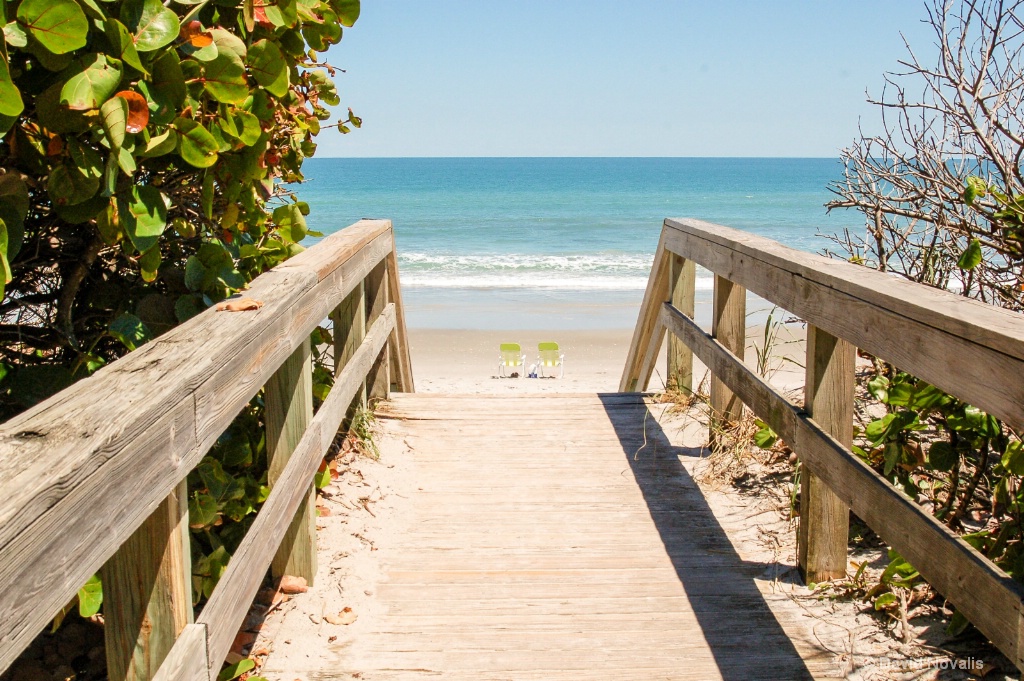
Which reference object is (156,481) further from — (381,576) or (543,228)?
(543,228)

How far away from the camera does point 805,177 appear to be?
310 feet

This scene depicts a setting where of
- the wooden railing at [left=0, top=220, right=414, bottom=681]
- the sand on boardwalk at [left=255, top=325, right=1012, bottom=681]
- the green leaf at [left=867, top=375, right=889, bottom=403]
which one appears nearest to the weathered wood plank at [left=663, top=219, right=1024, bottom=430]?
the green leaf at [left=867, top=375, right=889, bottom=403]

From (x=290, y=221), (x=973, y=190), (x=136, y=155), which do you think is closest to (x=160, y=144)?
(x=136, y=155)

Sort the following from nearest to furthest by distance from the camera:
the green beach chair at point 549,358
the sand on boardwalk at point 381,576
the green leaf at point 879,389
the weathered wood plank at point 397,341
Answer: the sand on boardwalk at point 381,576 → the green leaf at point 879,389 → the weathered wood plank at point 397,341 → the green beach chair at point 549,358

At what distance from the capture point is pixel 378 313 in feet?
16.4

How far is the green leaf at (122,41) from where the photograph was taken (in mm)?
1552

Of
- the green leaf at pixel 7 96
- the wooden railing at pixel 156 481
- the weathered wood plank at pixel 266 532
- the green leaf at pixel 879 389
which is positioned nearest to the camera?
the wooden railing at pixel 156 481

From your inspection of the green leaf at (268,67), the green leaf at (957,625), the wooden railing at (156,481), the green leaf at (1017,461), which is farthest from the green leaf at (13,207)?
the green leaf at (957,625)

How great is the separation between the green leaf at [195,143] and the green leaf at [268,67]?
0.28m

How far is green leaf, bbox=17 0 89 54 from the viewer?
1.38 meters

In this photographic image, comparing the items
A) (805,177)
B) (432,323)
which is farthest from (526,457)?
(805,177)

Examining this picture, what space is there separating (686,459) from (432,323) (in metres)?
12.9

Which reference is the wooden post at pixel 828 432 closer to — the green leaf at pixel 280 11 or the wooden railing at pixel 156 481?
the wooden railing at pixel 156 481

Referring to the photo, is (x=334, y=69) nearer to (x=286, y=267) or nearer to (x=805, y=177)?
(x=286, y=267)
